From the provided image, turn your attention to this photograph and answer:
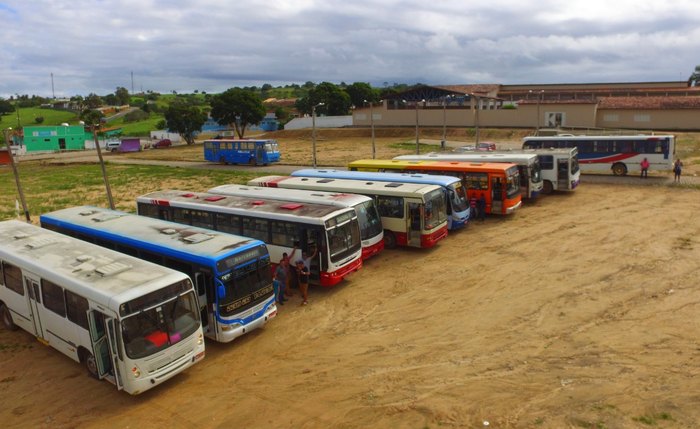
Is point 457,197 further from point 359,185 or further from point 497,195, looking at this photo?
point 359,185

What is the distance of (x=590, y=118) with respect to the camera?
5544 centimetres

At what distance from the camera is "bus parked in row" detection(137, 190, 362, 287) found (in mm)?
14594

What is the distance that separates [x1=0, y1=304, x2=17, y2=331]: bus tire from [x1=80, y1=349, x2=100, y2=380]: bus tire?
3.99m

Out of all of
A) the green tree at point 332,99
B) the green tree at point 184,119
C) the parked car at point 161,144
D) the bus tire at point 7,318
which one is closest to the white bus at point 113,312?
the bus tire at point 7,318

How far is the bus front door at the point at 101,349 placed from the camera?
381 inches

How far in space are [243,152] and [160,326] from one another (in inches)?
1576

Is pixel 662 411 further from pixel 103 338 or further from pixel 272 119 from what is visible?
pixel 272 119

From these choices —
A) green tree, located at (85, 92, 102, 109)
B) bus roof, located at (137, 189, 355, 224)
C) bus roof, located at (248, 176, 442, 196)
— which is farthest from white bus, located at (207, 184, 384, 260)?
green tree, located at (85, 92, 102, 109)

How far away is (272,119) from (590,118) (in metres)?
58.3

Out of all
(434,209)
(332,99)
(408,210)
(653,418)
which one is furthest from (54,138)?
(653,418)

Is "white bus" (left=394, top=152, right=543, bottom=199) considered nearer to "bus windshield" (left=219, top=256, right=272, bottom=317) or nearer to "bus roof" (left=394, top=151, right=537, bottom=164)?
"bus roof" (left=394, top=151, right=537, bottom=164)

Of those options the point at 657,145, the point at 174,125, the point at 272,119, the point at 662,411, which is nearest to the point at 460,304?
the point at 662,411

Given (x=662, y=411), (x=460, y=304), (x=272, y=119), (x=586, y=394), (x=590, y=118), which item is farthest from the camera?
(x=272, y=119)

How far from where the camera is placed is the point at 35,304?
11586mm
